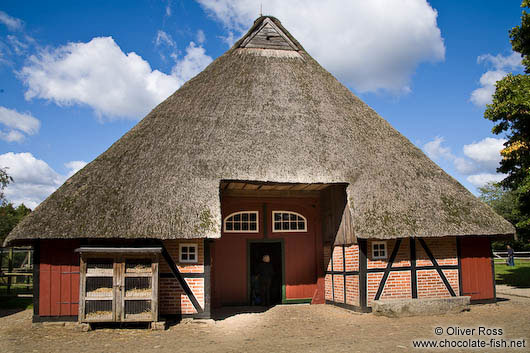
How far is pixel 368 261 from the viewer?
10.9m

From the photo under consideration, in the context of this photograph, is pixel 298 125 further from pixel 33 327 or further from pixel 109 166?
pixel 33 327

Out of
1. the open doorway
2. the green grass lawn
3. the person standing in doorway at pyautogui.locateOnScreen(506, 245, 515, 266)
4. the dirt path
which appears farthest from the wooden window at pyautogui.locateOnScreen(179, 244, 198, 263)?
the person standing in doorway at pyautogui.locateOnScreen(506, 245, 515, 266)

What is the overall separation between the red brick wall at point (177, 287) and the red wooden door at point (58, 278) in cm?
201

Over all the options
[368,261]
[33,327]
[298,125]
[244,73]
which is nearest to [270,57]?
[244,73]

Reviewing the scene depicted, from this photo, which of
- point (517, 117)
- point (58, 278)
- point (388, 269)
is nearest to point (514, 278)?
point (517, 117)

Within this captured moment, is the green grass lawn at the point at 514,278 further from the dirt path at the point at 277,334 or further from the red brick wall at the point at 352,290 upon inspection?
the red brick wall at the point at 352,290

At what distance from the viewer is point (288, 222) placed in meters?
13.1

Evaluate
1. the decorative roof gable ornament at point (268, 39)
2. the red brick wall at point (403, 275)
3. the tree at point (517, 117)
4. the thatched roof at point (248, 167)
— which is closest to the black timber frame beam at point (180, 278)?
the thatched roof at point (248, 167)

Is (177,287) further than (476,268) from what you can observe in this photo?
No

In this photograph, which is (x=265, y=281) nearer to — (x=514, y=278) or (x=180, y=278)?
(x=180, y=278)

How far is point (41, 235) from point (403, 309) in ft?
27.9

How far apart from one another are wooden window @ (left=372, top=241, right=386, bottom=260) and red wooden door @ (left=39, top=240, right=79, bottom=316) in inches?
289

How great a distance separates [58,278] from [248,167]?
17.0 feet

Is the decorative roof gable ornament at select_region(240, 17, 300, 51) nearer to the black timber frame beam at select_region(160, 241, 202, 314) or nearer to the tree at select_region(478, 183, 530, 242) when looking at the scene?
the black timber frame beam at select_region(160, 241, 202, 314)
